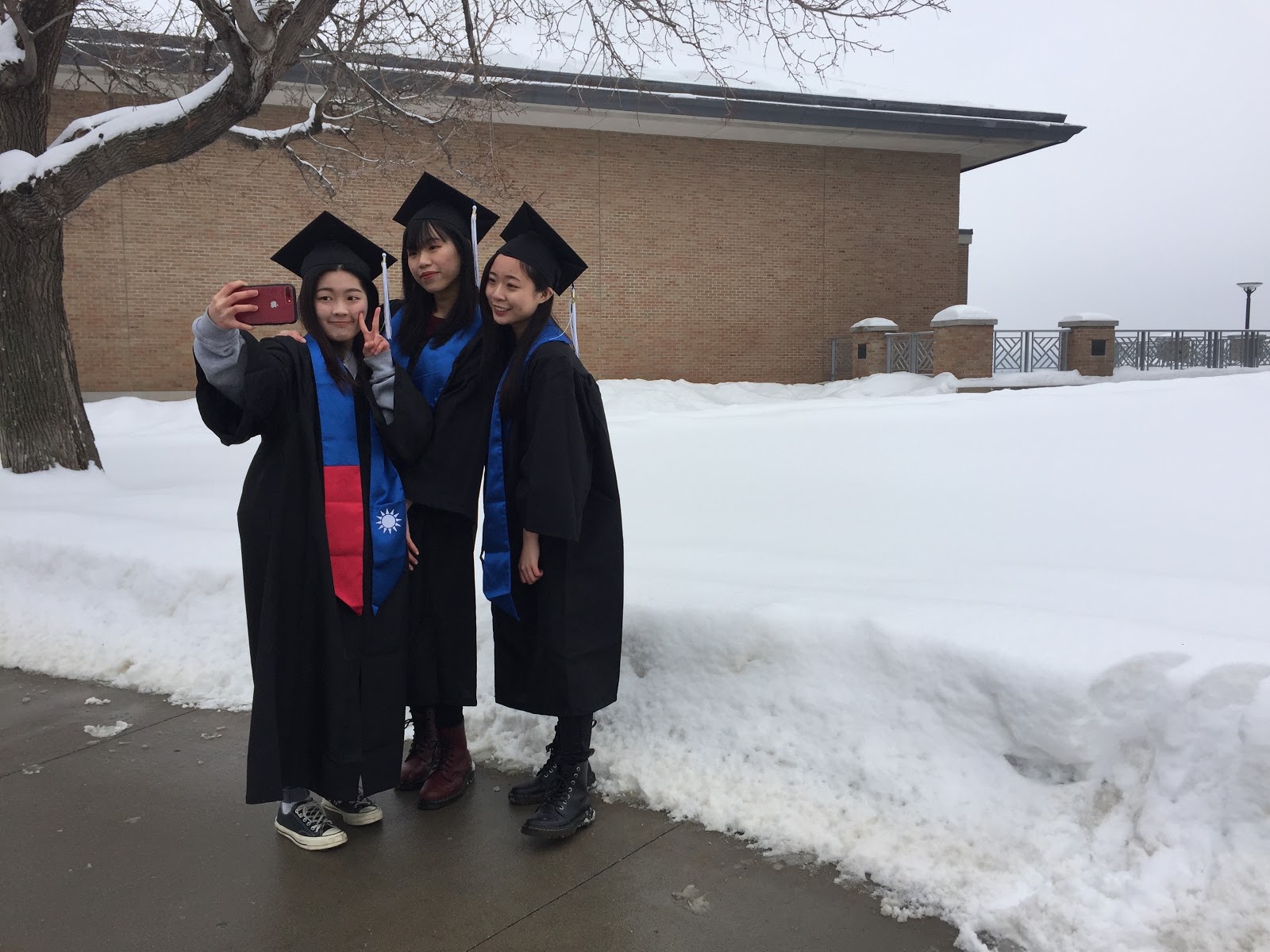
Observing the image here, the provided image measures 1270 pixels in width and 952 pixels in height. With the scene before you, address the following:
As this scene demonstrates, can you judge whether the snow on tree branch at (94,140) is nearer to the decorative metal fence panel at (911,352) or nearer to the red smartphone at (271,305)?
the red smartphone at (271,305)

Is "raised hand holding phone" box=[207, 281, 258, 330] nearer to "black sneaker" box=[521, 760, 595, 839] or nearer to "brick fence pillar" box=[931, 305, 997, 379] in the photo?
"black sneaker" box=[521, 760, 595, 839]

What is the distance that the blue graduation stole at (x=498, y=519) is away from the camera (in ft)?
10.3

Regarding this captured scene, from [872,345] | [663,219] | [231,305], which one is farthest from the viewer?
[663,219]

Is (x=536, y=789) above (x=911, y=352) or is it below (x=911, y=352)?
below

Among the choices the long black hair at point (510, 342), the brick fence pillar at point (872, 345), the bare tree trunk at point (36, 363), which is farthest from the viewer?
the brick fence pillar at point (872, 345)

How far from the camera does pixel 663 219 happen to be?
20484 millimetres

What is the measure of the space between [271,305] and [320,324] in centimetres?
26

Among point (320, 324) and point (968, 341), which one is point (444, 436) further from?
point (968, 341)

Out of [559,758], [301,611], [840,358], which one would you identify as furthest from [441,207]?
[840,358]

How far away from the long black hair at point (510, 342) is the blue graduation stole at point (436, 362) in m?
0.08

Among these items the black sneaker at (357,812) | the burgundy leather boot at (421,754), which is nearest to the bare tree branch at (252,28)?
the burgundy leather boot at (421,754)

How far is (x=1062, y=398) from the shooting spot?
7473mm

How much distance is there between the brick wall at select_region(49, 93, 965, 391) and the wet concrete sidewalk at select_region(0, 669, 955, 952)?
46.8 feet

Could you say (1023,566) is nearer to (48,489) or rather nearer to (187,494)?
(187,494)
